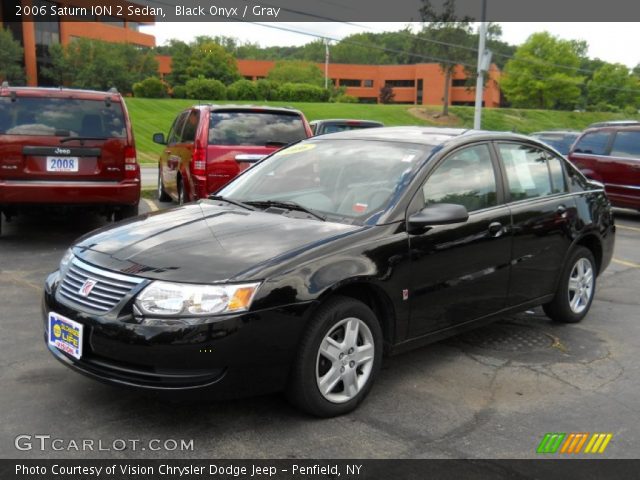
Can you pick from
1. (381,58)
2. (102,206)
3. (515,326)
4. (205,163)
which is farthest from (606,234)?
(381,58)

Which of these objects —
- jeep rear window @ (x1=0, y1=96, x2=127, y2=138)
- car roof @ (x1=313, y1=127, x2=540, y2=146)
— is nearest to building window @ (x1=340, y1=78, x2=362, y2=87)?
jeep rear window @ (x1=0, y1=96, x2=127, y2=138)

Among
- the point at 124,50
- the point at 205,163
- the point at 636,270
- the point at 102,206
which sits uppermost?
the point at 124,50

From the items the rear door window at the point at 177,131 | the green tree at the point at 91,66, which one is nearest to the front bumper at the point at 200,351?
the rear door window at the point at 177,131

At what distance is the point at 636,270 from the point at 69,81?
52.2 meters

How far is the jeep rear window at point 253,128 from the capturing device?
335 inches

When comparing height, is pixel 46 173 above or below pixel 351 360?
above

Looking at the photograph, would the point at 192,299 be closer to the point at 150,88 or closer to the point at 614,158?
the point at 614,158

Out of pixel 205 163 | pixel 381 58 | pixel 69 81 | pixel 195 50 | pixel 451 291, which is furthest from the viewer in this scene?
pixel 381 58

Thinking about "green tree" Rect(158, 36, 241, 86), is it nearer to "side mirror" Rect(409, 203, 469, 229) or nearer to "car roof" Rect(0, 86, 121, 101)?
"car roof" Rect(0, 86, 121, 101)

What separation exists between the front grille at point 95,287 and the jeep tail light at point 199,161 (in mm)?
4749

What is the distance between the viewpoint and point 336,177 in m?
4.48

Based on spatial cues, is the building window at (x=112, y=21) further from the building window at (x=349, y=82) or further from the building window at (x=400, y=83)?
the building window at (x=400, y=83)

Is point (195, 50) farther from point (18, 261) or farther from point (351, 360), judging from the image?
point (351, 360)

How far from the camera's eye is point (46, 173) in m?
7.60
